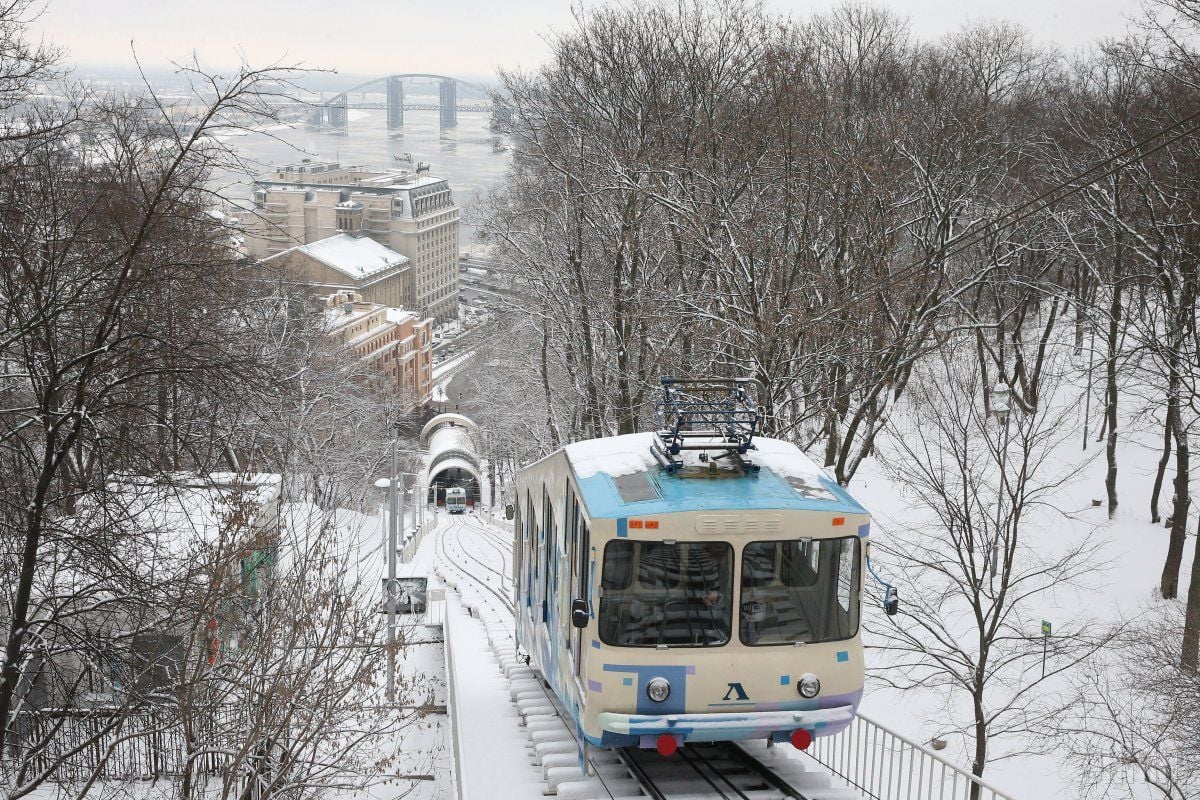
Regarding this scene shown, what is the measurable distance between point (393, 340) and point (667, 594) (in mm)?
109828

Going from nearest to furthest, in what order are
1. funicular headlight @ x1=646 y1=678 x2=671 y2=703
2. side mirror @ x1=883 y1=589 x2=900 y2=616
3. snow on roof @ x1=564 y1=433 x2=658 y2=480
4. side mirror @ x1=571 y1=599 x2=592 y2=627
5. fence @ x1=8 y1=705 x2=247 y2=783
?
fence @ x1=8 y1=705 x2=247 y2=783 → side mirror @ x1=571 y1=599 x2=592 y2=627 → funicular headlight @ x1=646 y1=678 x2=671 y2=703 → side mirror @ x1=883 y1=589 x2=900 y2=616 → snow on roof @ x1=564 y1=433 x2=658 y2=480

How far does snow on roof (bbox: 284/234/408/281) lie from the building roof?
134860mm

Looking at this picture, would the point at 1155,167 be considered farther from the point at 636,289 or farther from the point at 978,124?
the point at 636,289

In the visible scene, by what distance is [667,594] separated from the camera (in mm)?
9695

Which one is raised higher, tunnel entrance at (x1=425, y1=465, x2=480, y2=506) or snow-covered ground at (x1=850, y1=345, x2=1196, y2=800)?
snow-covered ground at (x1=850, y1=345, x2=1196, y2=800)

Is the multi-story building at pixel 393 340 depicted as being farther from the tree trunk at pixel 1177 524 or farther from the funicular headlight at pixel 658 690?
the funicular headlight at pixel 658 690

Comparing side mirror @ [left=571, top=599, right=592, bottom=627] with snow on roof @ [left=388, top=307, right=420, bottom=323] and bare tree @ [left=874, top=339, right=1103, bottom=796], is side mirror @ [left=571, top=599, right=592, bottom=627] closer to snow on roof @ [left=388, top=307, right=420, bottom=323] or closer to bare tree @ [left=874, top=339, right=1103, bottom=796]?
bare tree @ [left=874, top=339, right=1103, bottom=796]

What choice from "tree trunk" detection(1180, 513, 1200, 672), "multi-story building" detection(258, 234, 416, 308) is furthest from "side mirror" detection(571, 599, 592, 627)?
"multi-story building" detection(258, 234, 416, 308)

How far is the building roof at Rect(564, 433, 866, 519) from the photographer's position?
31.6 ft

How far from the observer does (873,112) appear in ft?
98.8

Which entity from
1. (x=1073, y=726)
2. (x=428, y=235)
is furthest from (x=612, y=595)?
(x=428, y=235)

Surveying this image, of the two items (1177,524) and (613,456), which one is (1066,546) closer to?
(1177,524)

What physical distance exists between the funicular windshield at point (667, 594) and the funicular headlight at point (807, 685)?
724mm

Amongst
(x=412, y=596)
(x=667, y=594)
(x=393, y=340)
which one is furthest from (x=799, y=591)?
(x=393, y=340)
